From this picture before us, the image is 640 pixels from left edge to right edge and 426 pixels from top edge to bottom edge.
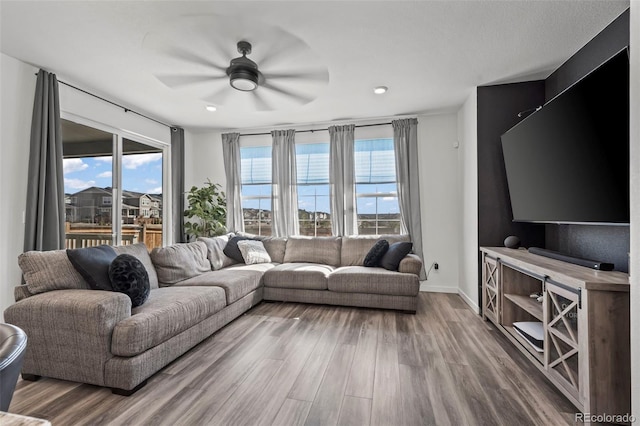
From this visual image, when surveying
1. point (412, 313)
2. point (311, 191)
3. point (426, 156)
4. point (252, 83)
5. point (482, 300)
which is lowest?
point (412, 313)

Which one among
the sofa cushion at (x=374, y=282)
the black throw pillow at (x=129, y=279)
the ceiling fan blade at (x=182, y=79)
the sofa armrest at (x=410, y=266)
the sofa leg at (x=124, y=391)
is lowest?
the sofa leg at (x=124, y=391)

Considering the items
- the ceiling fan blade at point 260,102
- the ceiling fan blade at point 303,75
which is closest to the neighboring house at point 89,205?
the ceiling fan blade at point 260,102

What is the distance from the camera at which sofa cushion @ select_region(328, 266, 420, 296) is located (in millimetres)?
3439

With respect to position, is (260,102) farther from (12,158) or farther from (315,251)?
(12,158)

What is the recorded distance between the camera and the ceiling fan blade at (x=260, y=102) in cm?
338

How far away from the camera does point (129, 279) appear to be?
2207 mm

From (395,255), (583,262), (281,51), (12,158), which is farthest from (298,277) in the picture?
(12,158)

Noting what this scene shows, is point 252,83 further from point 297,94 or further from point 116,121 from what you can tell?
point 116,121

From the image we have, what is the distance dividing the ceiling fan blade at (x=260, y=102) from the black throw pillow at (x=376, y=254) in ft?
7.40

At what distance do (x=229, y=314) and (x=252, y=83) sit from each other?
2.21 m

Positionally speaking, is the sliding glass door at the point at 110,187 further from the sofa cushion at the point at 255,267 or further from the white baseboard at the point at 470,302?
the white baseboard at the point at 470,302

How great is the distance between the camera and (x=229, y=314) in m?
3.04

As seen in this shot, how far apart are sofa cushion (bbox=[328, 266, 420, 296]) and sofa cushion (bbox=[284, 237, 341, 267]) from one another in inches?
25.4

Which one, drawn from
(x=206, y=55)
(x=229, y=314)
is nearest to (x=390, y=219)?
(x=229, y=314)
